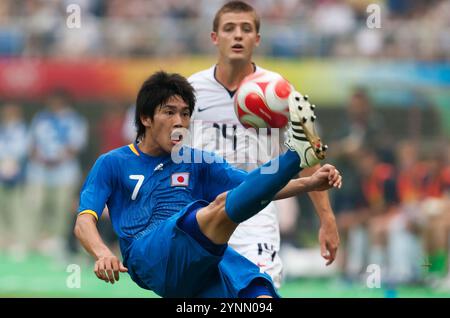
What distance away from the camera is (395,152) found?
16828mm

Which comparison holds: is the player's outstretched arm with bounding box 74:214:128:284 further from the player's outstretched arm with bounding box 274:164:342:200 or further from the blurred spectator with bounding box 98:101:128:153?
the blurred spectator with bounding box 98:101:128:153

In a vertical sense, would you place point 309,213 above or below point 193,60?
below

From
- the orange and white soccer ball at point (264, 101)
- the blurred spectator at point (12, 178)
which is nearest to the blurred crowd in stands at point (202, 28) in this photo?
the blurred spectator at point (12, 178)

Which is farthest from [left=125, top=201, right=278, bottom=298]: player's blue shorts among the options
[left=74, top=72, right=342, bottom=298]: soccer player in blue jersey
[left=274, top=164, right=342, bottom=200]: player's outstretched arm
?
[left=274, top=164, right=342, bottom=200]: player's outstretched arm

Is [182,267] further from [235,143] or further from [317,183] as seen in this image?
[235,143]

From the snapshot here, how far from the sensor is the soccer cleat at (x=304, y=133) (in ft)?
20.2

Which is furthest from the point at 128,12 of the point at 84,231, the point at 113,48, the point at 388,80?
the point at 84,231

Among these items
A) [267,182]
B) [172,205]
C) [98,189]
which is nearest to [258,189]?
[267,182]

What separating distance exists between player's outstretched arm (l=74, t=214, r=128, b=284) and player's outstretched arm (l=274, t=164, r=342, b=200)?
1.19 m

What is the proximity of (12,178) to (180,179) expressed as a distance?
11.3 meters

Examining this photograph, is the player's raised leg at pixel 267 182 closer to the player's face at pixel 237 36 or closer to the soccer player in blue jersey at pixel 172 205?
the soccer player in blue jersey at pixel 172 205

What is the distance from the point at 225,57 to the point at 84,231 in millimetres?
2378

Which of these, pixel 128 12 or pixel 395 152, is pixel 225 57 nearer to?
pixel 395 152

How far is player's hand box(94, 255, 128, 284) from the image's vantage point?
6625 mm
